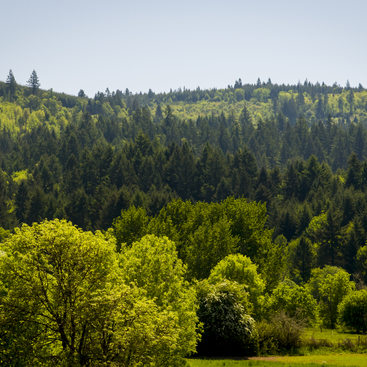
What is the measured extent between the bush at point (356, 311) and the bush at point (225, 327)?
1967cm

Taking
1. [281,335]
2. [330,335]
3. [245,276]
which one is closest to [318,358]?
[281,335]

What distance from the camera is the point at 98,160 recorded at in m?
167

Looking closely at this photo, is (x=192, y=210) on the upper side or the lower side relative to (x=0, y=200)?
upper

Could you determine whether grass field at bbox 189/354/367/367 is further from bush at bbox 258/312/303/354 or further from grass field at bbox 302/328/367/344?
grass field at bbox 302/328/367/344

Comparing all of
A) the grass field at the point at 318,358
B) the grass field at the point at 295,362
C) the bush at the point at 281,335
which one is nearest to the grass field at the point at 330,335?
the grass field at the point at 318,358

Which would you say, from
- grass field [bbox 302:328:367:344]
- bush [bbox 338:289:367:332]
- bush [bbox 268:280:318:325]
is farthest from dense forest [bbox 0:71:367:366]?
bush [bbox 338:289:367:332]

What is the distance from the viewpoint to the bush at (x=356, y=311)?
6022 centimetres

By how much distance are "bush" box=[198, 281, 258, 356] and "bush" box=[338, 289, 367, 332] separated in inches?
775

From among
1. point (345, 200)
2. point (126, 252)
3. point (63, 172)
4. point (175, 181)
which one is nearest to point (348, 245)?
point (345, 200)

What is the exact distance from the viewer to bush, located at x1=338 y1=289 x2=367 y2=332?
198ft

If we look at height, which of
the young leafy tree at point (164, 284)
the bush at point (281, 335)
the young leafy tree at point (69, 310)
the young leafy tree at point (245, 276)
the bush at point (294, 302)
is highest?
the young leafy tree at point (69, 310)

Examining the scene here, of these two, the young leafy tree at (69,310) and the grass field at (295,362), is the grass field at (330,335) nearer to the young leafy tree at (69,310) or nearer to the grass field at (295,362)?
the grass field at (295,362)

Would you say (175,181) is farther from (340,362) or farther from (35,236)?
(35,236)

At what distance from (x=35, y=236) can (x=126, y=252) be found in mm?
16409
